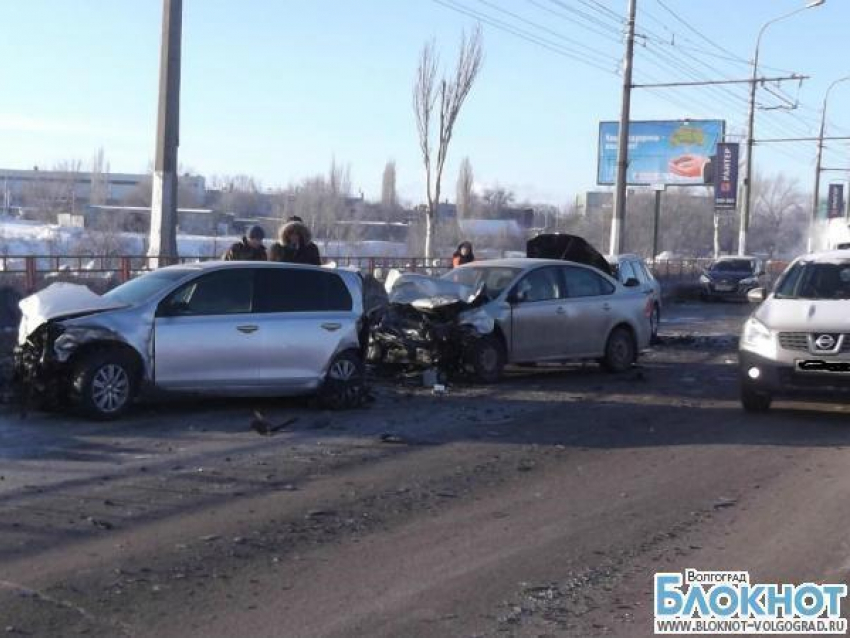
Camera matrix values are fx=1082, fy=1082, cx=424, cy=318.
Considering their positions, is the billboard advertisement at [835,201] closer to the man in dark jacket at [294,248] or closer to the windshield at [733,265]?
the windshield at [733,265]

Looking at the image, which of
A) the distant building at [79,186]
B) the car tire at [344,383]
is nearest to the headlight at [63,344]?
the car tire at [344,383]

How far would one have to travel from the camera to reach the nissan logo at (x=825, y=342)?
35.1 ft

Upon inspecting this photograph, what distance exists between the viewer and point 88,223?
6053cm

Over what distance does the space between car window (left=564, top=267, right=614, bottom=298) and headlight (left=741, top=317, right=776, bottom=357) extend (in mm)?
3256

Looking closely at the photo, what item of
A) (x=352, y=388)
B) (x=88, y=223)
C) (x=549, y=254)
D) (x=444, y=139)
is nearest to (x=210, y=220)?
(x=88, y=223)

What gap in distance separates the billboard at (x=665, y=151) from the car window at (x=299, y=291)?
41726mm

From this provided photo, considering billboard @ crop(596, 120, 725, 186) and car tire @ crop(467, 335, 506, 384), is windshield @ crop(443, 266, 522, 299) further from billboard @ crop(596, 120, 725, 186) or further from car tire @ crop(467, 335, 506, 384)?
billboard @ crop(596, 120, 725, 186)

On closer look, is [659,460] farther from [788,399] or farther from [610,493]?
[788,399]

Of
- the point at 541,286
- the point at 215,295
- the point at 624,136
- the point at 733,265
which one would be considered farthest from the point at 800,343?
the point at 733,265

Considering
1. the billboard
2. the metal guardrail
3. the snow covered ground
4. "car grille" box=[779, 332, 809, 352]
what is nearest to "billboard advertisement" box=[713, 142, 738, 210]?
the billboard

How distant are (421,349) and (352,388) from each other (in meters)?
2.12

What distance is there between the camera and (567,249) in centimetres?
1761

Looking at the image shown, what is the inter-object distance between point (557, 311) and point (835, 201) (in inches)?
2353


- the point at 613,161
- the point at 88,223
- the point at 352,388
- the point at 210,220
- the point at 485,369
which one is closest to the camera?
the point at 352,388
